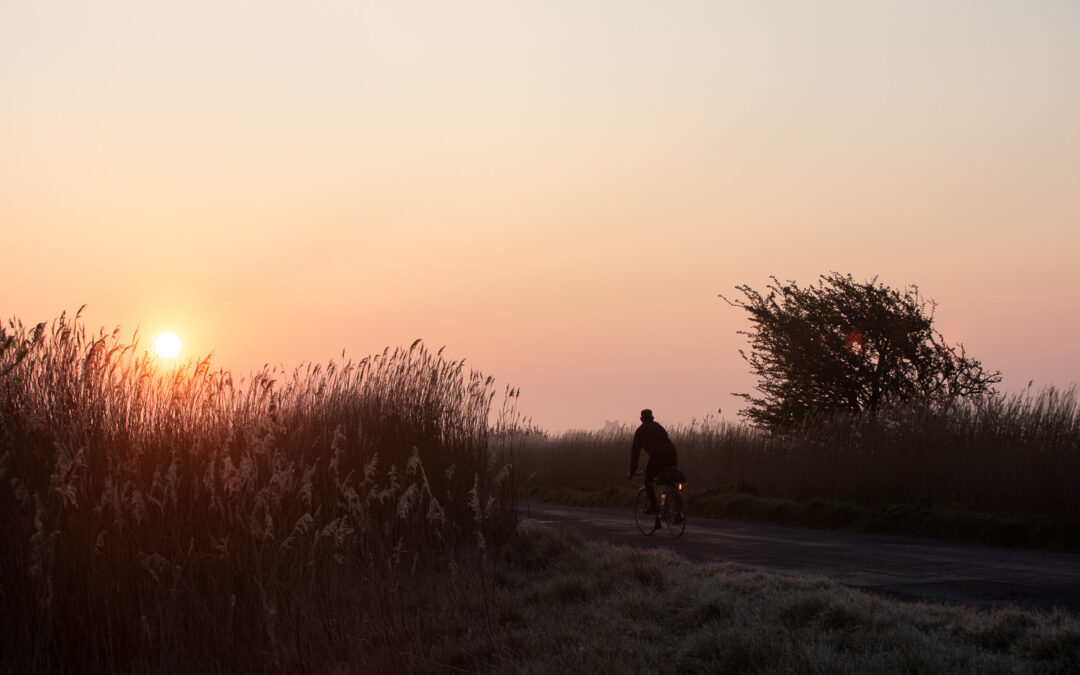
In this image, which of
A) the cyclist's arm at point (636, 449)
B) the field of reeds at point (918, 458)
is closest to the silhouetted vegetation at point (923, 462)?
the field of reeds at point (918, 458)

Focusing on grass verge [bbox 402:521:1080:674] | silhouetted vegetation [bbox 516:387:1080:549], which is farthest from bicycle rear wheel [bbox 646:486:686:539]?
grass verge [bbox 402:521:1080:674]

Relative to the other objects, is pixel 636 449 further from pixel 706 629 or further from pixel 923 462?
pixel 706 629

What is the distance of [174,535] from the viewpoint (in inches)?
341

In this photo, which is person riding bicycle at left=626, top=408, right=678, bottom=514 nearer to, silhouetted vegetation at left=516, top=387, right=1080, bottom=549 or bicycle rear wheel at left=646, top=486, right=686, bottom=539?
bicycle rear wheel at left=646, top=486, right=686, bottom=539

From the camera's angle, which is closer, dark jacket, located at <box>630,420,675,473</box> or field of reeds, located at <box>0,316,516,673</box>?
field of reeds, located at <box>0,316,516,673</box>

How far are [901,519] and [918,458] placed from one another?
267cm

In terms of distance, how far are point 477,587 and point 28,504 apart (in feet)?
12.5

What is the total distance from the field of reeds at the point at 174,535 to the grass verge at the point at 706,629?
569 mm

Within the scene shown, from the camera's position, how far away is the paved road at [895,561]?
11203 mm

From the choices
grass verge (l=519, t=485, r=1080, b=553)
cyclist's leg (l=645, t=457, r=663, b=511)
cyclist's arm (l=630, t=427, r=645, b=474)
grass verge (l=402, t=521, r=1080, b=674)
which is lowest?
grass verge (l=402, t=521, r=1080, b=674)

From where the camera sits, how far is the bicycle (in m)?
19.5

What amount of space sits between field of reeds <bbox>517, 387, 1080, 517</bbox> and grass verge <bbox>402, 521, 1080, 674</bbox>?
22.1 ft

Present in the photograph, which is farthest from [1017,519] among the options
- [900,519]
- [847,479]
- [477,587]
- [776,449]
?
[477,587]

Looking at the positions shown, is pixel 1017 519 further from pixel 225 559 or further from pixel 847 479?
pixel 225 559
